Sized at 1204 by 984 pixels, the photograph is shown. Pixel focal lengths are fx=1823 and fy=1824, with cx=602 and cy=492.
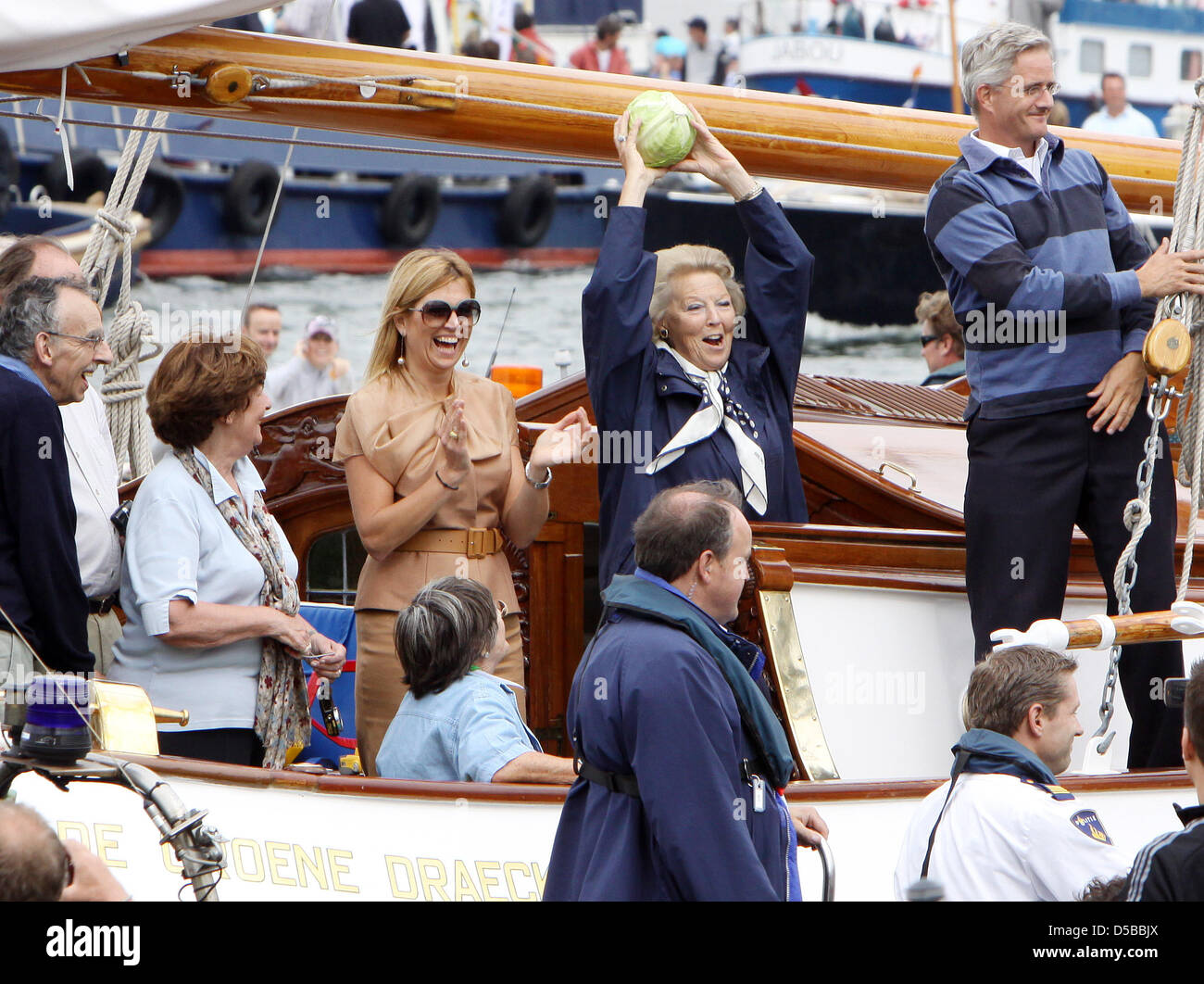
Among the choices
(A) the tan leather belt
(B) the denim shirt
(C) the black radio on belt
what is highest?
(C) the black radio on belt

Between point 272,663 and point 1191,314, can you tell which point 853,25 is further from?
point 272,663

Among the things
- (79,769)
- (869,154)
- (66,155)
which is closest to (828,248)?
(869,154)

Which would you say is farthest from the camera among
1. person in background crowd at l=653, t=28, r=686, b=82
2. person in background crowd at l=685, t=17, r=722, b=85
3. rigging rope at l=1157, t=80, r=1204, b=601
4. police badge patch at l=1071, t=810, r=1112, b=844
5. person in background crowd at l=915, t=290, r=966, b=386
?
person in background crowd at l=685, t=17, r=722, b=85

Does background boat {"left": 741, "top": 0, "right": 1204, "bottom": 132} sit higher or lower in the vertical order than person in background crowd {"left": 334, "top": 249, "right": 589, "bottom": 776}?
higher

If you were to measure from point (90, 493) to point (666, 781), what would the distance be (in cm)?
181

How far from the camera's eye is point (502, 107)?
3984mm

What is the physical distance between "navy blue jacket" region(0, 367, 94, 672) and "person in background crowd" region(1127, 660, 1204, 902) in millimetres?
2035

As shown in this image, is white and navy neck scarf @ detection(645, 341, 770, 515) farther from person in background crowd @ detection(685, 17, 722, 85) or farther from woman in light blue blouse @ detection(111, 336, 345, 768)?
person in background crowd @ detection(685, 17, 722, 85)

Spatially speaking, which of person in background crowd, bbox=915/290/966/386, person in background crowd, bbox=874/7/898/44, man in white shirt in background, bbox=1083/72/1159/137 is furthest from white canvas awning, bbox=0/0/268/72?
person in background crowd, bbox=874/7/898/44

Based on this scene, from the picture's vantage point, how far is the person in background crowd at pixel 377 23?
42.8 feet

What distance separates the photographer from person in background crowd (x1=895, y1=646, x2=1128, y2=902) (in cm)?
278

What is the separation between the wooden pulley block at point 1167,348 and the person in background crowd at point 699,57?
18342mm

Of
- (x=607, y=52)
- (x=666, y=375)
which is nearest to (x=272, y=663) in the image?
(x=666, y=375)
